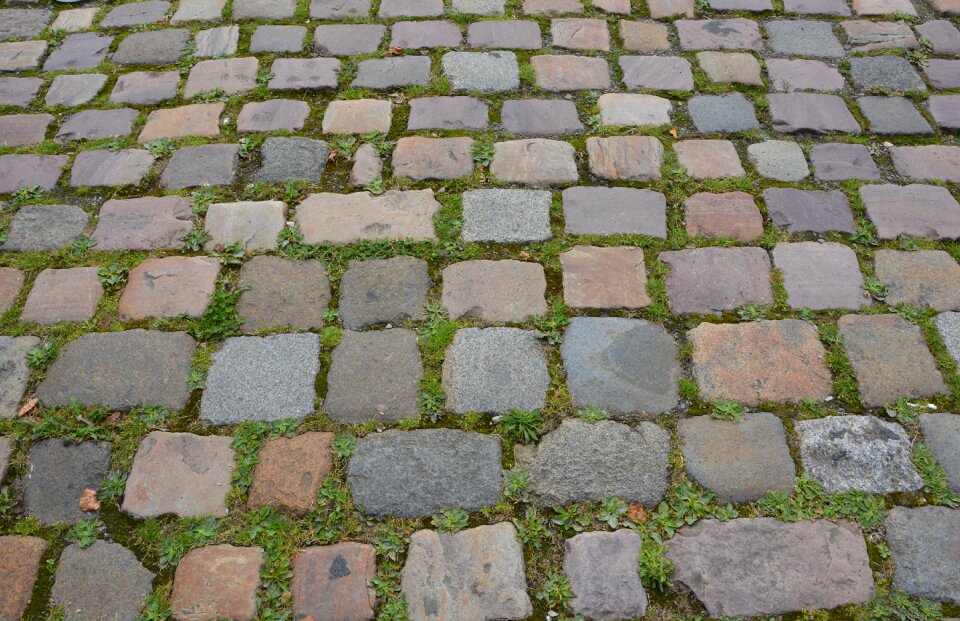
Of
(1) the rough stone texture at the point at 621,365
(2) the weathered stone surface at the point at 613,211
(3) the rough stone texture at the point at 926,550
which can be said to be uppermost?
(2) the weathered stone surface at the point at 613,211

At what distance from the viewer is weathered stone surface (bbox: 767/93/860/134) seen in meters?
3.21

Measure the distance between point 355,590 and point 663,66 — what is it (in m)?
2.70

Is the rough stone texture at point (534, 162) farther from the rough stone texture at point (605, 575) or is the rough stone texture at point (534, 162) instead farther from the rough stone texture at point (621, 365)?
the rough stone texture at point (605, 575)

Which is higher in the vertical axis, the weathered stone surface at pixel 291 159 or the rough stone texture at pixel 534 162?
Answer: the weathered stone surface at pixel 291 159

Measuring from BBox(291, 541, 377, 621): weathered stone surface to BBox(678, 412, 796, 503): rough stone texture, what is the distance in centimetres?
93

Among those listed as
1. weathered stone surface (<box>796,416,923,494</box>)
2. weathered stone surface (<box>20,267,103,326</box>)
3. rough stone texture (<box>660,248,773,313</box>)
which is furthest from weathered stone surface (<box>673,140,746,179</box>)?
weathered stone surface (<box>20,267,103,326</box>)

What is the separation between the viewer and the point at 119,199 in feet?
9.65

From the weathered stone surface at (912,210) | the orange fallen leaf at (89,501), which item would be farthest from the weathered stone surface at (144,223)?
the weathered stone surface at (912,210)

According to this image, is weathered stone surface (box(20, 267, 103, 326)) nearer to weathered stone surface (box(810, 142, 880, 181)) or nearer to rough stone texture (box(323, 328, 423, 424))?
rough stone texture (box(323, 328, 423, 424))

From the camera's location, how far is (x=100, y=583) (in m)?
1.95

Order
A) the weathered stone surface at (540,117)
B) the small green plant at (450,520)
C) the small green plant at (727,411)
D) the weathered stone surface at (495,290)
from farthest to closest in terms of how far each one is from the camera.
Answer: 1. the weathered stone surface at (540,117)
2. the weathered stone surface at (495,290)
3. the small green plant at (727,411)
4. the small green plant at (450,520)

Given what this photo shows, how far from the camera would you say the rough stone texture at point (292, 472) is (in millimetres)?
2094

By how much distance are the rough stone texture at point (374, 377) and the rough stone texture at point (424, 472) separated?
0.31ft

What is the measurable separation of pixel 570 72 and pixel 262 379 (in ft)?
6.69
